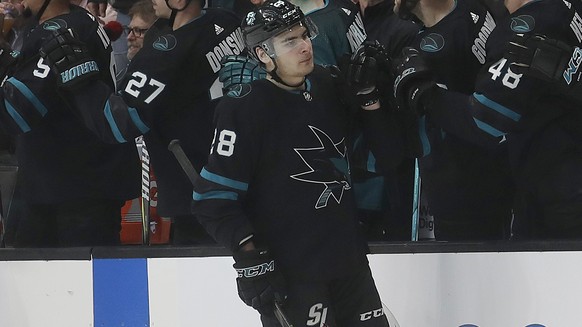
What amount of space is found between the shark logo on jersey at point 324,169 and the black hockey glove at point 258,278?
0.80 feet

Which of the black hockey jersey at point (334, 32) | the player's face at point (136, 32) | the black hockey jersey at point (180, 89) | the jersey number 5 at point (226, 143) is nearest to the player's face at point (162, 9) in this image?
the black hockey jersey at point (180, 89)

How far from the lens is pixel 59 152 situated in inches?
181

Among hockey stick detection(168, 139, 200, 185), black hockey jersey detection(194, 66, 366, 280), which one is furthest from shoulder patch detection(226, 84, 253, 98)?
hockey stick detection(168, 139, 200, 185)

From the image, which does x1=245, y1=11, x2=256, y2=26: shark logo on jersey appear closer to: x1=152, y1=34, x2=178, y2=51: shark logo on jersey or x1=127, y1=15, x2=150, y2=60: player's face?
x1=152, y1=34, x2=178, y2=51: shark logo on jersey

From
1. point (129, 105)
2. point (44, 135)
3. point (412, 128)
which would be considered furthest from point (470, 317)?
point (44, 135)

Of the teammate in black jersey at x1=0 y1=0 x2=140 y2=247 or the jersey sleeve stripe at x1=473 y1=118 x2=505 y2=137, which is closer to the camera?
the jersey sleeve stripe at x1=473 y1=118 x2=505 y2=137

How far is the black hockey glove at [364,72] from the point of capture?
3623mm

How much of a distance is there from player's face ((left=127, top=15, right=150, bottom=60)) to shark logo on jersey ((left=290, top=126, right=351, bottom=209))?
6.53 feet

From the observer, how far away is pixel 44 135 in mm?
4582

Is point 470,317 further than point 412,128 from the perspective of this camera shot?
Yes

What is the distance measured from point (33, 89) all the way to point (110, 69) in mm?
338

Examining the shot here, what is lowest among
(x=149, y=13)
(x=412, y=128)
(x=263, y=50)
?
(x=149, y=13)

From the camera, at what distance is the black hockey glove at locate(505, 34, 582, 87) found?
12.1 ft

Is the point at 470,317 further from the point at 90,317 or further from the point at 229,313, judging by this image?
the point at 90,317
